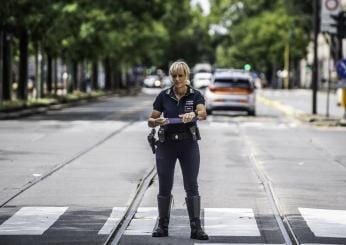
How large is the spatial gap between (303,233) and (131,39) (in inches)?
Result: 2884

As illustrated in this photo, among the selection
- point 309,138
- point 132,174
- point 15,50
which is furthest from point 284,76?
point 132,174

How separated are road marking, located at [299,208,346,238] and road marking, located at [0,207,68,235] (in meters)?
2.64

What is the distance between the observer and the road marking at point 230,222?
34.0 feet

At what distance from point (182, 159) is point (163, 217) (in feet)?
1.90

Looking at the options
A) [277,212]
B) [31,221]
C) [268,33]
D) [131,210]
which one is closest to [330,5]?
[277,212]

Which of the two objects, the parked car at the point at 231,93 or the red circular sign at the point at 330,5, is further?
the parked car at the point at 231,93

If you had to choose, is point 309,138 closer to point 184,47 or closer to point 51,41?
point 51,41

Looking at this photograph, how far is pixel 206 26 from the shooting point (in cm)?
16125

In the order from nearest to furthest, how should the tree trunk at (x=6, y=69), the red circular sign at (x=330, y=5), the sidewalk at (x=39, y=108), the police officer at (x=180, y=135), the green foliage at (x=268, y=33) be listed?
the police officer at (x=180, y=135) < the red circular sign at (x=330, y=5) < the sidewalk at (x=39, y=108) < the tree trunk at (x=6, y=69) < the green foliage at (x=268, y=33)

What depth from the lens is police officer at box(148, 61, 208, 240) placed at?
32.3 ft

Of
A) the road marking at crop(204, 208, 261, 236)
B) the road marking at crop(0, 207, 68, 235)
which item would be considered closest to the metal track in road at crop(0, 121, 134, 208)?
the road marking at crop(0, 207, 68, 235)

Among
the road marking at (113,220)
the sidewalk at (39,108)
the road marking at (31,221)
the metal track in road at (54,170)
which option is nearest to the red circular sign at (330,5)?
the metal track in road at (54,170)

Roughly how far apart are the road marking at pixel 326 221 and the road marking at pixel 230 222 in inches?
22.9

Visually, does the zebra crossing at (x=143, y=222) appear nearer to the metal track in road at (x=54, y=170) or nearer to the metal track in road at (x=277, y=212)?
the metal track in road at (x=277, y=212)
